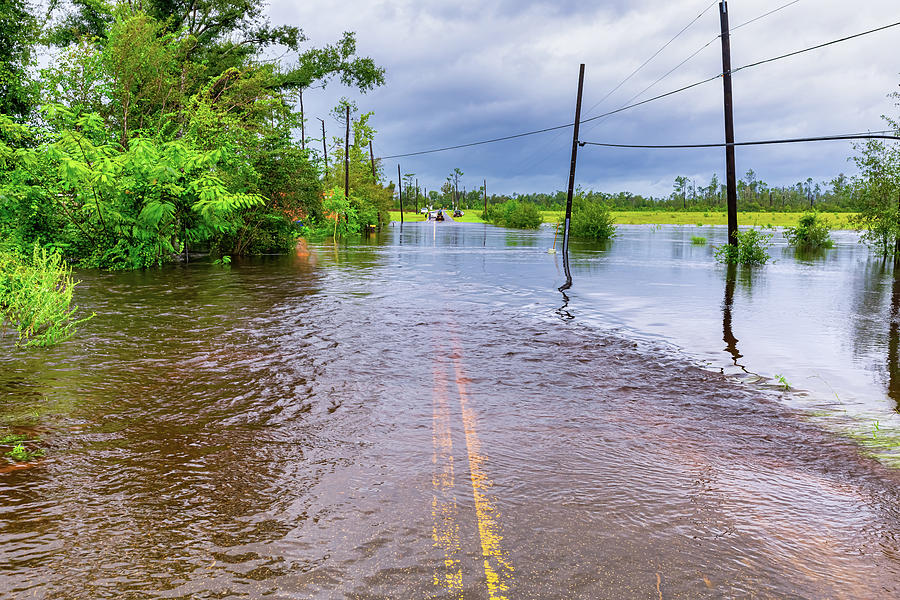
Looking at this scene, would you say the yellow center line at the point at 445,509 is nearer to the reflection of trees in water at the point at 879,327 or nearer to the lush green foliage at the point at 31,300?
the reflection of trees in water at the point at 879,327

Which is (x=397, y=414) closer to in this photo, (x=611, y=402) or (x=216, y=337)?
(x=611, y=402)

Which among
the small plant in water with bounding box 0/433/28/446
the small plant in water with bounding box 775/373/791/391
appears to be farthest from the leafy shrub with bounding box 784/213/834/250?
the small plant in water with bounding box 0/433/28/446

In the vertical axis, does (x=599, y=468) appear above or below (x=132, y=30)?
below

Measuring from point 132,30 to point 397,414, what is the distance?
2193 cm

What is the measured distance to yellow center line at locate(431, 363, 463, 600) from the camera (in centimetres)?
348

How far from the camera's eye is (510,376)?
8.19 meters

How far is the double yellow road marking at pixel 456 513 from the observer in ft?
11.3

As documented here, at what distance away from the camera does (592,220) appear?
176 feet

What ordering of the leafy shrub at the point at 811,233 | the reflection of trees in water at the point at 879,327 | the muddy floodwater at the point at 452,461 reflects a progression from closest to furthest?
1. the muddy floodwater at the point at 452,461
2. the reflection of trees in water at the point at 879,327
3. the leafy shrub at the point at 811,233

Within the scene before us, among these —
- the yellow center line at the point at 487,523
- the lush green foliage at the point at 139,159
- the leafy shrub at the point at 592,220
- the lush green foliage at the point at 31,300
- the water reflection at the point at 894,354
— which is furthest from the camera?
the leafy shrub at the point at 592,220

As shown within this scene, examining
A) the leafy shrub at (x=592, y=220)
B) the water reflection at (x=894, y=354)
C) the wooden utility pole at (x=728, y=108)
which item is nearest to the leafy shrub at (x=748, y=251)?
the wooden utility pole at (x=728, y=108)

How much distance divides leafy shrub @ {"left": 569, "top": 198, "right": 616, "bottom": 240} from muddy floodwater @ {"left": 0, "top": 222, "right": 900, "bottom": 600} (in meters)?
41.8

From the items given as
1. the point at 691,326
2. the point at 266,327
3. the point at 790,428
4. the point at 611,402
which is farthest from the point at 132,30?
the point at 790,428

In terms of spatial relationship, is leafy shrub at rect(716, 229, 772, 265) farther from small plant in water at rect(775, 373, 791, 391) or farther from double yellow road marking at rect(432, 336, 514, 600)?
double yellow road marking at rect(432, 336, 514, 600)
